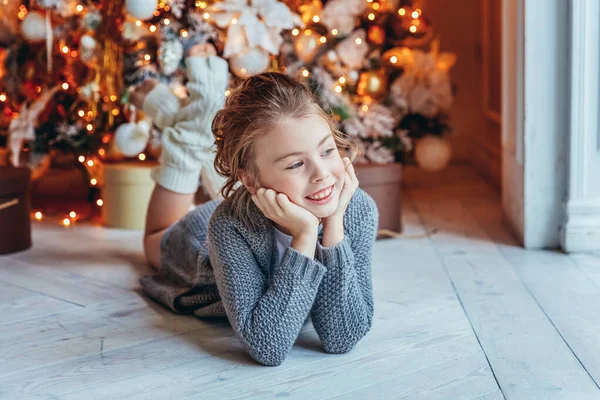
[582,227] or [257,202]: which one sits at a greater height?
[257,202]

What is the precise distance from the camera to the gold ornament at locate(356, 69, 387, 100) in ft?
10.2

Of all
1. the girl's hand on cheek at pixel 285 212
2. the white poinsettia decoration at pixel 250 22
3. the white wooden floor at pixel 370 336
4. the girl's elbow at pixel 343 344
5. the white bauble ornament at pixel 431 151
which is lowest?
the white wooden floor at pixel 370 336

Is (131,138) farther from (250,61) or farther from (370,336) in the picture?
(370,336)

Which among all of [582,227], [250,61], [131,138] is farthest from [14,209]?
[582,227]

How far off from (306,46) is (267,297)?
155cm

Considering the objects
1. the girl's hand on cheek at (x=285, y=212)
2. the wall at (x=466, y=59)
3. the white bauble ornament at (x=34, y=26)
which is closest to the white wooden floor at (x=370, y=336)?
the girl's hand on cheek at (x=285, y=212)

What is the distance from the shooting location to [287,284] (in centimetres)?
156

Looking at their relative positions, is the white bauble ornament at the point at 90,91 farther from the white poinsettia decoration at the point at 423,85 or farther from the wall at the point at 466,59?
the wall at the point at 466,59

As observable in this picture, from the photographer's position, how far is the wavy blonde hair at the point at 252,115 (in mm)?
1573

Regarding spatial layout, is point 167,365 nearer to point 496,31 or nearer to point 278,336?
point 278,336

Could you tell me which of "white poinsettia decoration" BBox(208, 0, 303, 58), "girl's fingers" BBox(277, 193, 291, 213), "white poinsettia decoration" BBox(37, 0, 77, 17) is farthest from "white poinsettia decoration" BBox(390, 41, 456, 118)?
"girl's fingers" BBox(277, 193, 291, 213)

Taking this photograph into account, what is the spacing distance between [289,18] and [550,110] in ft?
3.08

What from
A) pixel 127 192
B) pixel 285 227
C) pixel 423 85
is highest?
pixel 423 85

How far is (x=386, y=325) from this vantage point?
183cm
